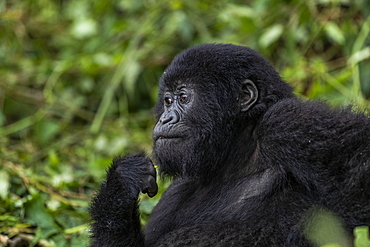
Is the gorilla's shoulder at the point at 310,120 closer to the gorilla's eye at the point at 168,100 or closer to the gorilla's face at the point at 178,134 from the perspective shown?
the gorilla's face at the point at 178,134

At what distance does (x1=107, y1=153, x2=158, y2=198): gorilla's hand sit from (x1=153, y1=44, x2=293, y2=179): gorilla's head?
185 millimetres

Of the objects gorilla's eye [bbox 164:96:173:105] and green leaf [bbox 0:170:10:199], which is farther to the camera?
green leaf [bbox 0:170:10:199]

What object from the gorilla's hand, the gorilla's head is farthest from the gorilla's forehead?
the gorilla's hand

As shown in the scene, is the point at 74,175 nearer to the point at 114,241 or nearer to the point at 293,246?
the point at 114,241

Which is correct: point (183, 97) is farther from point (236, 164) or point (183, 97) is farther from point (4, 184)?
point (4, 184)

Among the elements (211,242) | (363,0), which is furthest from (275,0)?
(211,242)

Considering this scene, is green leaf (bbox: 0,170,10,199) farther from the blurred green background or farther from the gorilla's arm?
the gorilla's arm

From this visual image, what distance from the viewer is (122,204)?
3137 millimetres

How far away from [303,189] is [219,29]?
5.03 meters

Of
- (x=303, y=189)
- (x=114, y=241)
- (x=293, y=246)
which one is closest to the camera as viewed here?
(x=293, y=246)

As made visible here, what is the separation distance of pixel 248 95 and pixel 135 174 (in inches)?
35.7

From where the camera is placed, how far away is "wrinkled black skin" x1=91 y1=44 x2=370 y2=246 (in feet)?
8.80

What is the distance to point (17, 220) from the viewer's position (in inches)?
158

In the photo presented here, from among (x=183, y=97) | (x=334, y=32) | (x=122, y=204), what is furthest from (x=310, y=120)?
(x=334, y=32)
